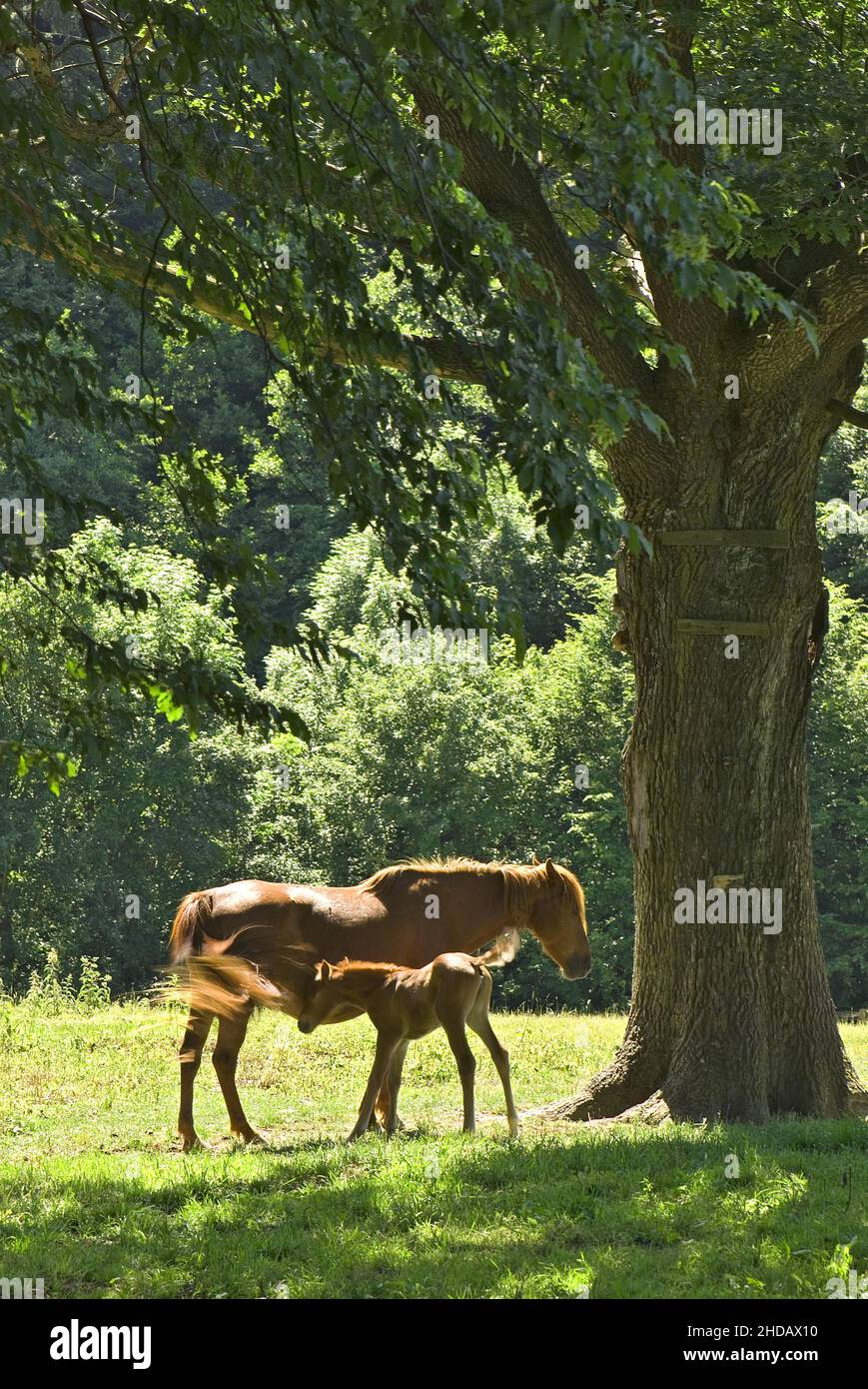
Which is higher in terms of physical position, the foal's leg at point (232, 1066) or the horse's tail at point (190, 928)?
the horse's tail at point (190, 928)

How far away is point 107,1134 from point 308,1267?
488 centimetres

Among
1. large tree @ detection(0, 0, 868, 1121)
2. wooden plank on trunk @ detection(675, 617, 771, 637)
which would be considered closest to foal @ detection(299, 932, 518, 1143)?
large tree @ detection(0, 0, 868, 1121)

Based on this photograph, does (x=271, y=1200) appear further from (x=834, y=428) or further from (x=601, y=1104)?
(x=834, y=428)

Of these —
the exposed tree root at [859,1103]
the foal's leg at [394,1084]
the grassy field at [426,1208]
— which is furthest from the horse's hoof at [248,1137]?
the exposed tree root at [859,1103]

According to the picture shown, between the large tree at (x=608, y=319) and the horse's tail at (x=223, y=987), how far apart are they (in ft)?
8.60

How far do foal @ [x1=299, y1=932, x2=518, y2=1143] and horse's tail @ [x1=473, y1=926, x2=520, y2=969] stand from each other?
0.40 ft

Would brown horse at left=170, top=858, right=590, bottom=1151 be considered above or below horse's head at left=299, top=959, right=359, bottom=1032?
above

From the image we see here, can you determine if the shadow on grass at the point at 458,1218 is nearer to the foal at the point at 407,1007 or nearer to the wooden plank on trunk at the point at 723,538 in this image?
the foal at the point at 407,1007

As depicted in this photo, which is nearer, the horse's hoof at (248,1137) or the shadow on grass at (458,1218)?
the shadow on grass at (458,1218)

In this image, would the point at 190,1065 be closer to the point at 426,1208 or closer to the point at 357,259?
the point at 426,1208

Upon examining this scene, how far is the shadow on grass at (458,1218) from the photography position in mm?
6738

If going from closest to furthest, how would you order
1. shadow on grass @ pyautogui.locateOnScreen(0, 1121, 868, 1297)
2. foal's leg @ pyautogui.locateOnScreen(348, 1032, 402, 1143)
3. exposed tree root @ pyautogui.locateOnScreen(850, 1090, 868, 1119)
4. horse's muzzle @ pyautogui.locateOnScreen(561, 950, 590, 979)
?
shadow on grass @ pyautogui.locateOnScreen(0, 1121, 868, 1297) → foal's leg @ pyautogui.locateOnScreen(348, 1032, 402, 1143) → exposed tree root @ pyautogui.locateOnScreen(850, 1090, 868, 1119) → horse's muzzle @ pyautogui.locateOnScreen(561, 950, 590, 979)

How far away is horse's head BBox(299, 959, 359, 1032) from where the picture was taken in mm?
10531

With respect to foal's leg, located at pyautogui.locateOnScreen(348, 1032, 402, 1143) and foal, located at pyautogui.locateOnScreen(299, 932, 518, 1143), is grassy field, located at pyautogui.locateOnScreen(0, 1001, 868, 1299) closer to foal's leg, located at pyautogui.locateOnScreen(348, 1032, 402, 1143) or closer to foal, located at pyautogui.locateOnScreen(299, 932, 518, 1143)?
foal's leg, located at pyautogui.locateOnScreen(348, 1032, 402, 1143)
